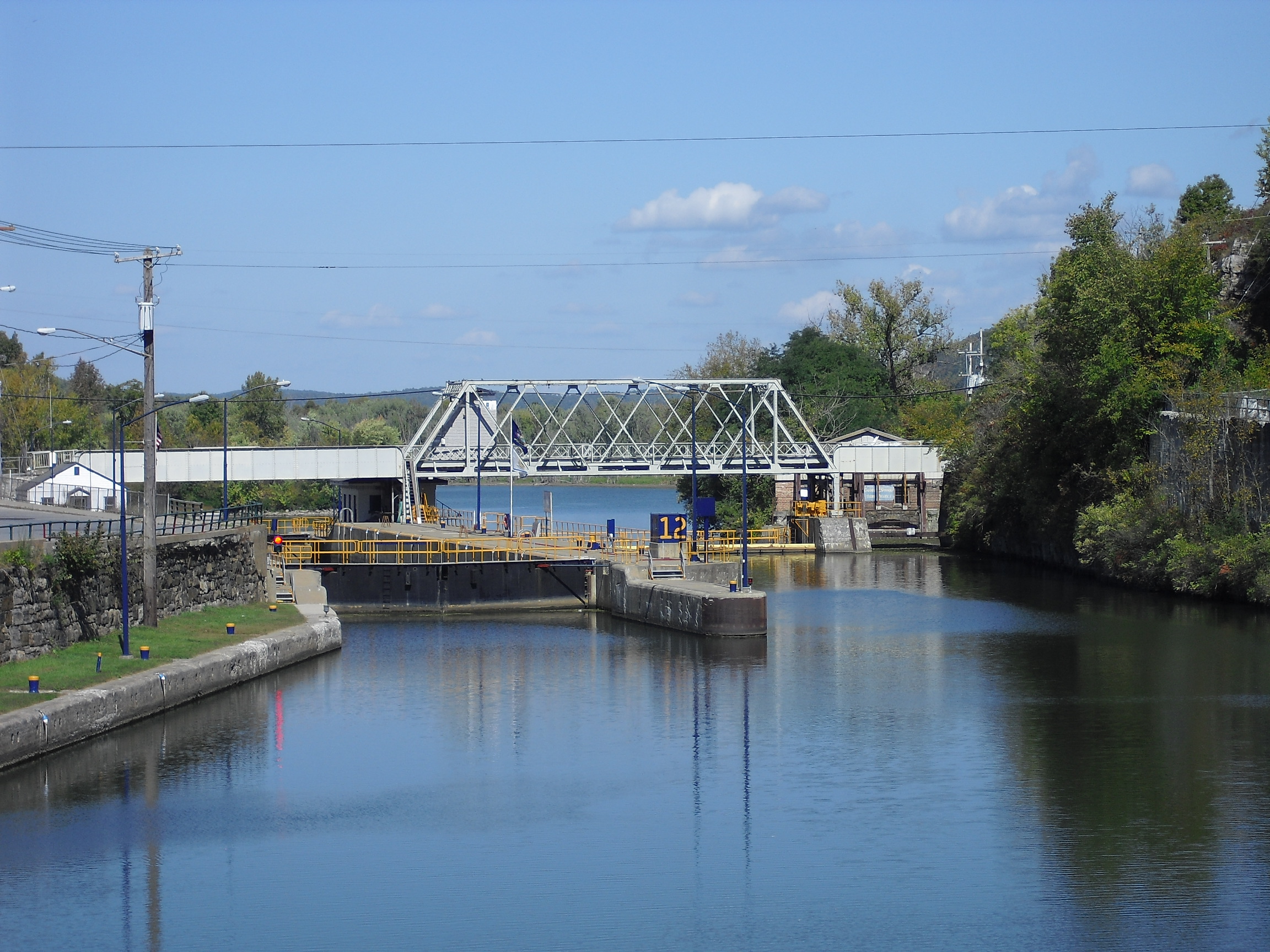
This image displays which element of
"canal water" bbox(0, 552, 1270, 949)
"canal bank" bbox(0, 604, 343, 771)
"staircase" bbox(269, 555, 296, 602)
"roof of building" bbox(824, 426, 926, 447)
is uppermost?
"roof of building" bbox(824, 426, 926, 447)

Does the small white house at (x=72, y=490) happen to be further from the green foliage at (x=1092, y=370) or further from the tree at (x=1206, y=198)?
the tree at (x=1206, y=198)

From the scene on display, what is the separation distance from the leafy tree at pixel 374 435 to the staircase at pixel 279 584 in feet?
274

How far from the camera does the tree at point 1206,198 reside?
286 ft

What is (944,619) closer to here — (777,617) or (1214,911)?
(777,617)

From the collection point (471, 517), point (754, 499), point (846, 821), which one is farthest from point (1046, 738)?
point (754, 499)

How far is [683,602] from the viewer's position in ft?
149

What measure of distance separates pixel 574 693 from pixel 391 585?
63.8 feet

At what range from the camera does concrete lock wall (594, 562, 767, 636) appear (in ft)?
144

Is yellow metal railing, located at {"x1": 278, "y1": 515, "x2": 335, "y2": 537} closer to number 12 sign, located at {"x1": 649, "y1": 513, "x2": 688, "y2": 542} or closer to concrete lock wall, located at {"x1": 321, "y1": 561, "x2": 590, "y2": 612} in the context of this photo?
concrete lock wall, located at {"x1": 321, "y1": 561, "x2": 590, "y2": 612}

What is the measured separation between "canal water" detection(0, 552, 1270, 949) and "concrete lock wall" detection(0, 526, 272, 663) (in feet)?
12.3

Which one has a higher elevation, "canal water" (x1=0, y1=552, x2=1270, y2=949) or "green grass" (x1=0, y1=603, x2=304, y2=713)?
"green grass" (x1=0, y1=603, x2=304, y2=713)

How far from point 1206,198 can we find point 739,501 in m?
34.6

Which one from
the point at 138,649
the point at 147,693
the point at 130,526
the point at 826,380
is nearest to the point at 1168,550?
the point at 130,526

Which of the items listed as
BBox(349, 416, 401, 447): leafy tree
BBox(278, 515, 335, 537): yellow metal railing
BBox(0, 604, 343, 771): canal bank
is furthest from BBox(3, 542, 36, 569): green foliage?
BBox(349, 416, 401, 447): leafy tree
